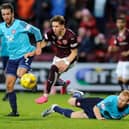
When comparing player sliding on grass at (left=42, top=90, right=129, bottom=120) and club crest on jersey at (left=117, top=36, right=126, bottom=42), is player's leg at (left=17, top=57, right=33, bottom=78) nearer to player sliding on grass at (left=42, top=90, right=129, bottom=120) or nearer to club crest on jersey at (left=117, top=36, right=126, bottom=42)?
player sliding on grass at (left=42, top=90, right=129, bottom=120)

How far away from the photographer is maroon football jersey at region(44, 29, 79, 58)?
1445 cm

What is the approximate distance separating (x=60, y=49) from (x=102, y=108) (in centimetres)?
365

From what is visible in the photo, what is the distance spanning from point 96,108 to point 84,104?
26 cm

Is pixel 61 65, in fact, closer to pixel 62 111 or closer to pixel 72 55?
pixel 72 55

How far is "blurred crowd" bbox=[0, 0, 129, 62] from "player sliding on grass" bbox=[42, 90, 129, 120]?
8430 mm

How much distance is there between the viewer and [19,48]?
42.8 ft

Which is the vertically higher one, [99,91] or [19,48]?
[19,48]

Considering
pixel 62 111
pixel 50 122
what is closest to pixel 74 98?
pixel 62 111

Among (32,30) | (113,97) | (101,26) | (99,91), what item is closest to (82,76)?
(99,91)

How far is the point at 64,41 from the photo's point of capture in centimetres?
1472

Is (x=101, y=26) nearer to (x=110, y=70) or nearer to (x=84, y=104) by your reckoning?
Answer: (x=110, y=70)

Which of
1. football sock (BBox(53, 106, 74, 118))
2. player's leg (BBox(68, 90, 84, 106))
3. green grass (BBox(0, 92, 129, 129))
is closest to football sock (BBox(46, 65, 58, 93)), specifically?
green grass (BBox(0, 92, 129, 129))

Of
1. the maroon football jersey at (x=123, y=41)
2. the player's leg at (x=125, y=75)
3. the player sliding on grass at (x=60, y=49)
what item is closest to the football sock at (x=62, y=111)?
the player sliding on grass at (x=60, y=49)

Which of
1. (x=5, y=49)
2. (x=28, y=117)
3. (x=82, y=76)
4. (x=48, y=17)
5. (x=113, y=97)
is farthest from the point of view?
(x=48, y=17)
